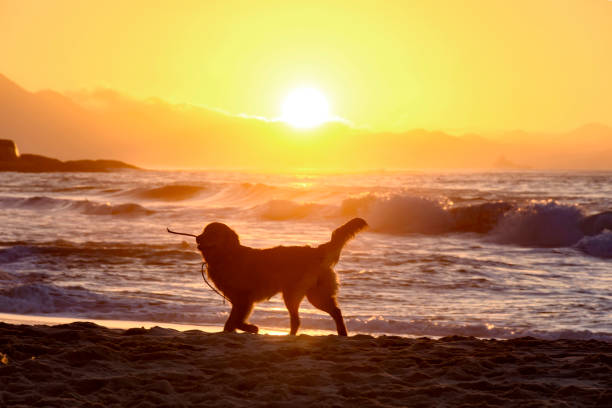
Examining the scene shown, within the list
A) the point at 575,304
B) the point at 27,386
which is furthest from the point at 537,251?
the point at 27,386

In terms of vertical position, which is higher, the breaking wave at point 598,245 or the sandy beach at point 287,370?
the sandy beach at point 287,370

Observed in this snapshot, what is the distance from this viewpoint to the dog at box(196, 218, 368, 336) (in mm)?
6547

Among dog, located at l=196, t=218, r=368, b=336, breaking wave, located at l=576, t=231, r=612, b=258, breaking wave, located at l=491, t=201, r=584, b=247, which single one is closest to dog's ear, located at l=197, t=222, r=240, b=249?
dog, located at l=196, t=218, r=368, b=336

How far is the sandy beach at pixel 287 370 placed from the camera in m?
4.37

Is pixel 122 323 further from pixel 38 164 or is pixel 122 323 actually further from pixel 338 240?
pixel 38 164

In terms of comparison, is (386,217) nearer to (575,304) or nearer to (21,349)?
(575,304)

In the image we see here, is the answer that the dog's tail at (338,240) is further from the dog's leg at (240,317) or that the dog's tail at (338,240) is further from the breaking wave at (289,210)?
the breaking wave at (289,210)

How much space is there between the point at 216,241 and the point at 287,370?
199 centimetres

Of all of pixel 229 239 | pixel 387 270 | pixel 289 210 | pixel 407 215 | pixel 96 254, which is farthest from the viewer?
pixel 289 210

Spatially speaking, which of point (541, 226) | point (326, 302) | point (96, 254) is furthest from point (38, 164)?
point (326, 302)

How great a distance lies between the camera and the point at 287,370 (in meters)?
5.04

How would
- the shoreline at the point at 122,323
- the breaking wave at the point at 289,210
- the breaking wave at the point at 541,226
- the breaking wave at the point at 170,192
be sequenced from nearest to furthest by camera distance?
the shoreline at the point at 122,323
the breaking wave at the point at 541,226
the breaking wave at the point at 289,210
the breaking wave at the point at 170,192

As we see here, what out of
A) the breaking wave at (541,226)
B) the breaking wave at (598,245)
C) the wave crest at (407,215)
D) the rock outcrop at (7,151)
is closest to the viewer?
the breaking wave at (598,245)

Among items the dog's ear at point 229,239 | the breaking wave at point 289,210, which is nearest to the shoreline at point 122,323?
the dog's ear at point 229,239
